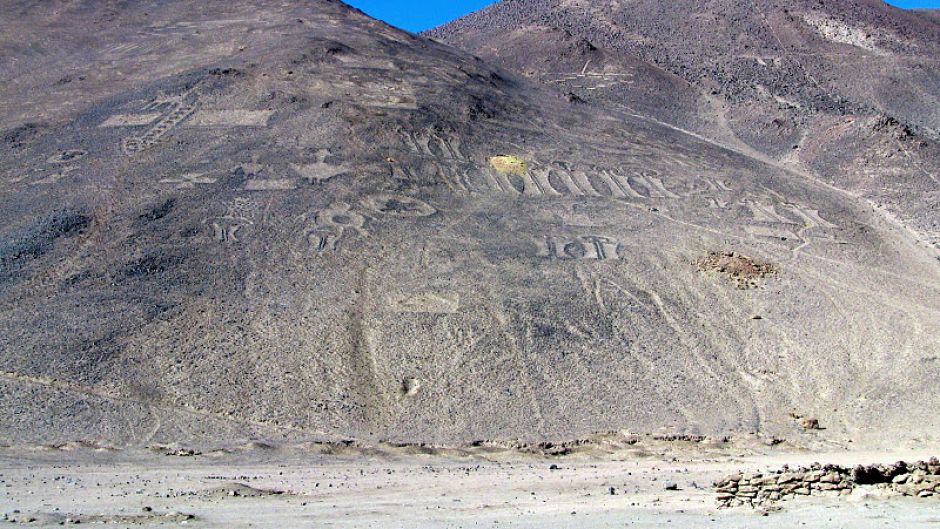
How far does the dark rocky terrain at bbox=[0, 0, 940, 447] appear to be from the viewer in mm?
16234

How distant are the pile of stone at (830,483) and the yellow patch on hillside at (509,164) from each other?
651 inches

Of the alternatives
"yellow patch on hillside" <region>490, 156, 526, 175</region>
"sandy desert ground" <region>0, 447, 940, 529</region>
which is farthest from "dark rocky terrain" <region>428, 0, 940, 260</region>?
"sandy desert ground" <region>0, 447, 940, 529</region>

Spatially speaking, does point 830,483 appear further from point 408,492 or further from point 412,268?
point 412,268

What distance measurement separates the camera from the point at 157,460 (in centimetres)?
1321

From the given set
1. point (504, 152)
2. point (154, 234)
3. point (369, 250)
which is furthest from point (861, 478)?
point (504, 152)

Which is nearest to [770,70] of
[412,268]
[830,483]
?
[412,268]

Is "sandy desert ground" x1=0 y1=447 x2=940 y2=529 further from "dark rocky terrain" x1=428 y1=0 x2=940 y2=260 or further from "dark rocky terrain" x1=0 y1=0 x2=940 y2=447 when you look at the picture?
"dark rocky terrain" x1=428 y1=0 x2=940 y2=260

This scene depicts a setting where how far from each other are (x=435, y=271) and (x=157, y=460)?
845cm

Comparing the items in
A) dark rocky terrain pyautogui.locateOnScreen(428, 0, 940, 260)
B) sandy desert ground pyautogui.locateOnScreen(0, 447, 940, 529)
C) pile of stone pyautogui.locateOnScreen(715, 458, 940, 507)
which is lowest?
sandy desert ground pyautogui.locateOnScreen(0, 447, 940, 529)

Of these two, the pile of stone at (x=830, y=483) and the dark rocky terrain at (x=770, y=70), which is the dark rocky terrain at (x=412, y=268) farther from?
the pile of stone at (x=830, y=483)

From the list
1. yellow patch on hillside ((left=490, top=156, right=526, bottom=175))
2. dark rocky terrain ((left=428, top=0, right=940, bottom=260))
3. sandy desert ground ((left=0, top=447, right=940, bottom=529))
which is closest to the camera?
sandy desert ground ((left=0, top=447, right=940, bottom=529))

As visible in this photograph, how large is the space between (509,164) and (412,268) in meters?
7.21

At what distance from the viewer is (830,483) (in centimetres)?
1040

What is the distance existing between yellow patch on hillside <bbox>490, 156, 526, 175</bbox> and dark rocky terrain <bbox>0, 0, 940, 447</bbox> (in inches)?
3.5
